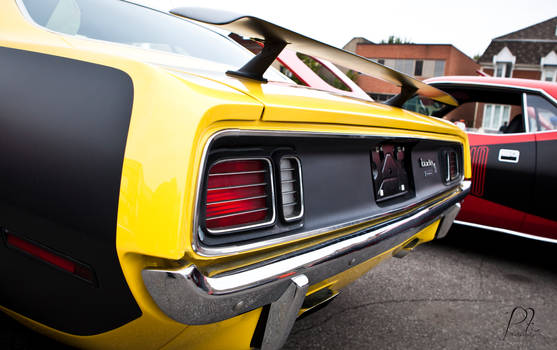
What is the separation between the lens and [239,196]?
112cm

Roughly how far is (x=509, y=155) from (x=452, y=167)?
1.08 m

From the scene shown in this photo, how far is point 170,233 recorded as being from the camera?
0.89 metres

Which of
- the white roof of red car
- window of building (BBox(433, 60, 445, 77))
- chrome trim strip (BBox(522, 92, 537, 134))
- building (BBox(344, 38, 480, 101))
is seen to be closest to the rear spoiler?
chrome trim strip (BBox(522, 92, 537, 134))

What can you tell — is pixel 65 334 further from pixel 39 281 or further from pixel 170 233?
pixel 170 233

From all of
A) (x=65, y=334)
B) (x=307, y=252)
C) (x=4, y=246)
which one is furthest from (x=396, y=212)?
(x=4, y=246)

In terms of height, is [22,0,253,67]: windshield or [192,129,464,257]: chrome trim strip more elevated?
[22,0,253,67]: windshield

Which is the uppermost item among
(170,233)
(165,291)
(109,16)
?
(109,16)

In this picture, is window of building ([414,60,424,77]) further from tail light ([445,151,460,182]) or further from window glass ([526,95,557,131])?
tail light ([445,151,460,182])

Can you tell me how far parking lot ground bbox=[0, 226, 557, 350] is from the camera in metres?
2.06

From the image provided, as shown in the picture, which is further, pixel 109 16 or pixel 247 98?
pixel 109 16

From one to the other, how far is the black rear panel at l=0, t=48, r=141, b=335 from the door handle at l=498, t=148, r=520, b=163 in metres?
2.96

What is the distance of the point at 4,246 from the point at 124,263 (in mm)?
520

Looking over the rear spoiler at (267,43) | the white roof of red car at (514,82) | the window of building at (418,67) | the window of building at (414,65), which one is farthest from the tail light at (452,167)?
the window of building at (418,67)

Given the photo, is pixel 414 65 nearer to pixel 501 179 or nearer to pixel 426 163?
pixel 501 179
